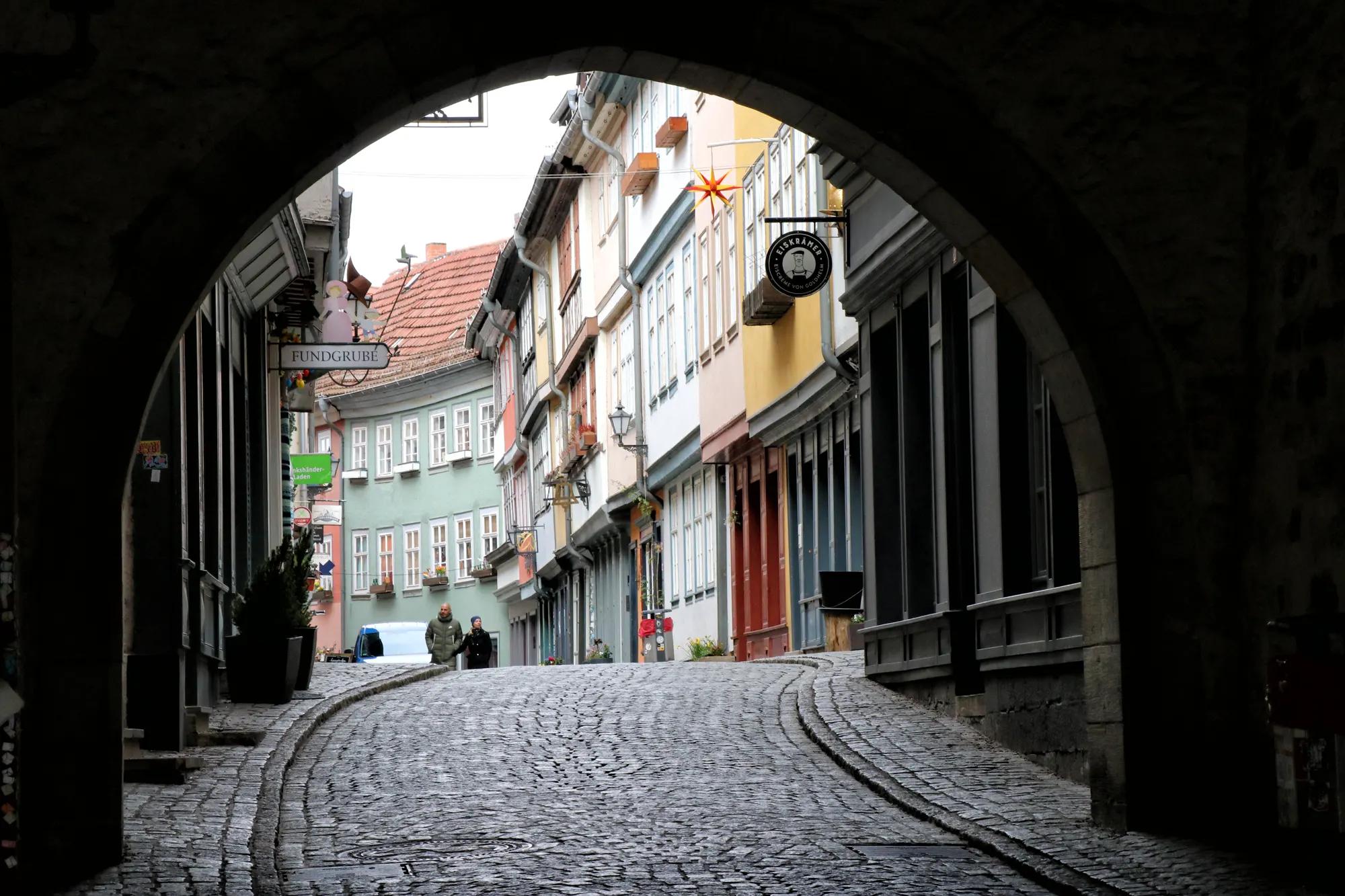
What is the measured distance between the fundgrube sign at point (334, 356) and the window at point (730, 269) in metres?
5.59

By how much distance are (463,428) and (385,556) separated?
4979mm

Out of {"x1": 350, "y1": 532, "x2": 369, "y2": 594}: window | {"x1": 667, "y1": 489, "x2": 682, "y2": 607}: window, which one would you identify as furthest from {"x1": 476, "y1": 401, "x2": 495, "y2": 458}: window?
{"x1": 667, "y1": 489, "x2": 682, "y2": 607}: window

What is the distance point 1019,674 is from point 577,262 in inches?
1145

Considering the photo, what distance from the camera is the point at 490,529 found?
57.9 meters

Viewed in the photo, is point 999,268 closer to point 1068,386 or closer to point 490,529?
point 1068,386

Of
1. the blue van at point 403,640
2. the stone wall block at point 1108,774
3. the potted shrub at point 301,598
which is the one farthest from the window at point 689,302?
the stone wall block at point 1108,774

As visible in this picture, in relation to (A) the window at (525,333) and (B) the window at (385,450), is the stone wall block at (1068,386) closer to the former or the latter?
(A) the window at (525,333)

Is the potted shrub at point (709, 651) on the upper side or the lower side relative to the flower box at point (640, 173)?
lower

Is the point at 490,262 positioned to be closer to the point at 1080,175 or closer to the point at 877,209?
the point at 877,209

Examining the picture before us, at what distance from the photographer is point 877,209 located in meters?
16.0

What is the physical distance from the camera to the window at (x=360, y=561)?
6147cm

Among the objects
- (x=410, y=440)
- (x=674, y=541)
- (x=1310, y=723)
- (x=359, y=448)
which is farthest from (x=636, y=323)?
(x=359, y=448)

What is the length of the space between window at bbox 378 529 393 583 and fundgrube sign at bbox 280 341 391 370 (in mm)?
37607

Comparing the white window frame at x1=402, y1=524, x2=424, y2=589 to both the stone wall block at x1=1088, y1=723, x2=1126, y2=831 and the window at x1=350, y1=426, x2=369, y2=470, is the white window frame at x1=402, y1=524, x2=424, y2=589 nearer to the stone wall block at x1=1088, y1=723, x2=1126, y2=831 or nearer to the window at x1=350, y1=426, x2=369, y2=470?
the window at x1=350, y1=426, x2=369, y2=470
